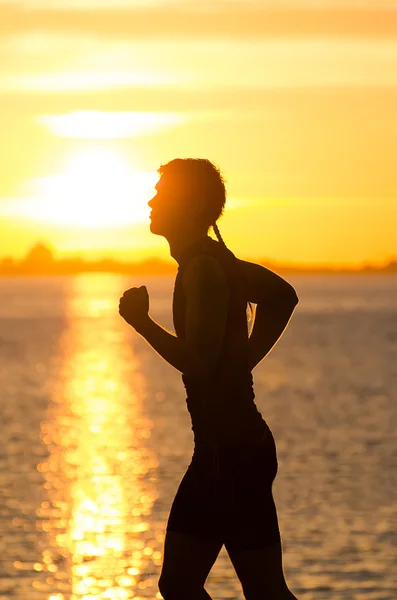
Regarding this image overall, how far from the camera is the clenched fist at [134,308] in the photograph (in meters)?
5.62

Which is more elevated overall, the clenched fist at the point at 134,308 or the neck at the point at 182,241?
the neck at the point at 182,241

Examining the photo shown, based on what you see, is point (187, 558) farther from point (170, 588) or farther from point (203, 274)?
point (203, 274)

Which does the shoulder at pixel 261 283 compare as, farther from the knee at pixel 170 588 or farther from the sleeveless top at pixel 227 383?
the knee at pixel 170 588

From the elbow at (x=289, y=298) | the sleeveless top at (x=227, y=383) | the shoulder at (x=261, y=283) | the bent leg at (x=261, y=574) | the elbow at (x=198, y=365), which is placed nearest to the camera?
the elbow at (x=198, y=365)

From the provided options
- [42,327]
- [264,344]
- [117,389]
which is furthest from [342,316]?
[264,344]

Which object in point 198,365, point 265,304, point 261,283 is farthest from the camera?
point 265,304

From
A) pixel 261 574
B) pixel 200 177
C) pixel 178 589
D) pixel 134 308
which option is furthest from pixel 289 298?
pixel 178 589

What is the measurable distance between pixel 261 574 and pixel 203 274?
4.31 feet

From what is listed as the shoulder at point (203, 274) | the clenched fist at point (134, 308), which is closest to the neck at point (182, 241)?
the shoulder at point (203, 274)

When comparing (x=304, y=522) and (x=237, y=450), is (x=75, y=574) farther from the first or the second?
(x=237, y=450)

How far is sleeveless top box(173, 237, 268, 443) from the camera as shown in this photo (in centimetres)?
573

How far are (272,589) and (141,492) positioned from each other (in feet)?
59.3

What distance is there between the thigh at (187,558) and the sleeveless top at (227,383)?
0.43m

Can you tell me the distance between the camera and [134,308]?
5.64 meters
